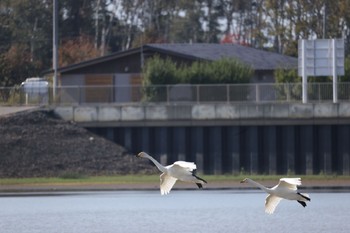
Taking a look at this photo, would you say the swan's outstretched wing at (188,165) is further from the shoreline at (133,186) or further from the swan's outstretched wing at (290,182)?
the shoreline at (133,186)

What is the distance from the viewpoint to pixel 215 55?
79438mm

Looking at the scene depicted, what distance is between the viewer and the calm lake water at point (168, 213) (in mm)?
42156

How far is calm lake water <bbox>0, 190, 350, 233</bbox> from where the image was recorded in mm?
Result: 42156

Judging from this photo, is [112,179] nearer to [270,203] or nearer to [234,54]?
[270,203]

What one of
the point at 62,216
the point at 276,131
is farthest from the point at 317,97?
the point at 62,216

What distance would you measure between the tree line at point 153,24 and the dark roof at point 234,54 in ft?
24.2

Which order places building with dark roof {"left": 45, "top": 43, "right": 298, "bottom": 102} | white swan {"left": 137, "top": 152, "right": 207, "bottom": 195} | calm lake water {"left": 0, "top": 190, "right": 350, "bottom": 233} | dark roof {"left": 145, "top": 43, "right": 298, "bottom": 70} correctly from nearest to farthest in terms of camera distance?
white swan {"left": 137, "top": 152, "right": 207, "bottom": 195} < calm lake water {"left": 0, "top": 190, "right": 350, "bottom": 233} < building with dark roof {"left": 45, "top": 43, "right": 298, "bottom": 102} < dark roof {"left": 145, "top": 43, "right": 298, "bottom": 70}

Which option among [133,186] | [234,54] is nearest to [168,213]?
[133,186]

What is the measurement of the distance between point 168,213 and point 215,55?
108 ft

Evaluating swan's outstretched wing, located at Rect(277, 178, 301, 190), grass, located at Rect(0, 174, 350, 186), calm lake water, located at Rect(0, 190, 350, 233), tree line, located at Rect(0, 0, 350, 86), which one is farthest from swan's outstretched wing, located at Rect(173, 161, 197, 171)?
tree line, located at Rect(0, 0, 350, 86)

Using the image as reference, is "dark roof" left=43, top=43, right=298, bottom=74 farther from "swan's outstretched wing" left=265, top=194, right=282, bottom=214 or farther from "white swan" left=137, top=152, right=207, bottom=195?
"swan's outstretched wing" left=265, top=194, right=282, bottom=214

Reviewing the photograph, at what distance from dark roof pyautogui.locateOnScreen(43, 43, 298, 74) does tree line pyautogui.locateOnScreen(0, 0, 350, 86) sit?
14.2ft

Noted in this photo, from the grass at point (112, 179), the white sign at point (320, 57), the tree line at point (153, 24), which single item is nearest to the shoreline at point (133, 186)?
the grass at point (112, 179)

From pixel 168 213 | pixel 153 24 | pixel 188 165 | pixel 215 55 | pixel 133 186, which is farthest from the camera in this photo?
pixel 153 24
